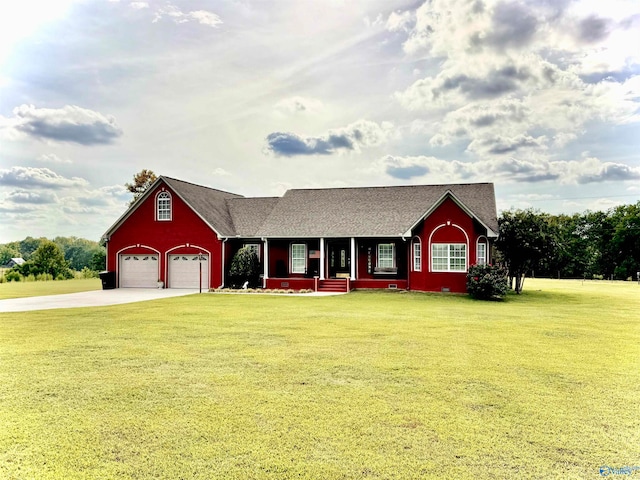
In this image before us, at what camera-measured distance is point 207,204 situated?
3097 centimetres

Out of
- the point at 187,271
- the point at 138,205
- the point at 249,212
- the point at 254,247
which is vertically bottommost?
the point at 187,271

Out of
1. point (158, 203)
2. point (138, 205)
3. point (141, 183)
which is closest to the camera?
point (158, 203)

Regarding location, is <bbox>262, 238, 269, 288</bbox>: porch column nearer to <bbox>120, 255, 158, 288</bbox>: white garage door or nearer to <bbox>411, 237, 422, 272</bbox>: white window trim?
<bbox>120, 255, 158, 288</bbox>: white garage door

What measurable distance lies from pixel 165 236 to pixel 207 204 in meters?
3.47

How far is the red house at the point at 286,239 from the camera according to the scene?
27.6 m

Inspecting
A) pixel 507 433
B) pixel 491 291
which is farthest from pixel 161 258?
pixel 507 433

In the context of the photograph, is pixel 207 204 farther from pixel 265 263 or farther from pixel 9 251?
pixel 9 251

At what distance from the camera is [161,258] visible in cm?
2933

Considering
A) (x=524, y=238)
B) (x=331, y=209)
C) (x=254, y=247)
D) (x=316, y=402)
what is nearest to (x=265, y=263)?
(x=254, y=247)

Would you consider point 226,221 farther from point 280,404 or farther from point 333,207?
point 280,404

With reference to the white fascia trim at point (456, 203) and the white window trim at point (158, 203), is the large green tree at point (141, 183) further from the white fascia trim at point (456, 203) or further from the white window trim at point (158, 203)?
the white fascia trim at point (456, 203)

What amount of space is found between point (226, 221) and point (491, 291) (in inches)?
662

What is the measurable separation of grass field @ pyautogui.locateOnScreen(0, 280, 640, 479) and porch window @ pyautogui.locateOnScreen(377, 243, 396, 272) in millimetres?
15406

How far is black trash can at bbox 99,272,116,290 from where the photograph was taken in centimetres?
2875
